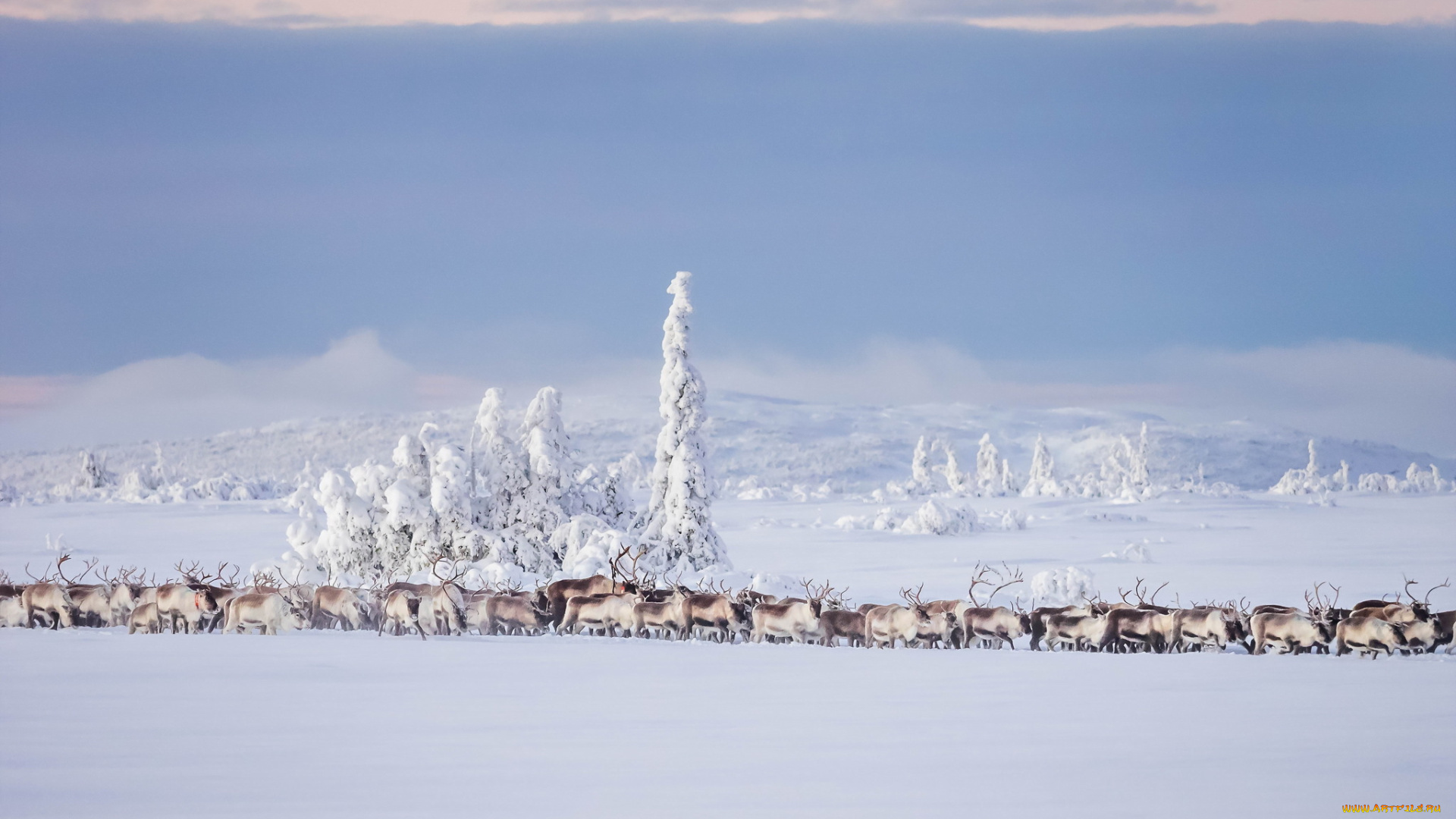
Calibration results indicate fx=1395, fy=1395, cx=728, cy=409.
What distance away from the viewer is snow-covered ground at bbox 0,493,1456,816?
10.5 m

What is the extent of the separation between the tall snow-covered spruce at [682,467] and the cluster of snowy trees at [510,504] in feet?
0.09

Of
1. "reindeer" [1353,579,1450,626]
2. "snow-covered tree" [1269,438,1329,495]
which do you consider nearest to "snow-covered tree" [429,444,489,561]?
"reindeer" [1353,579,1450,626]

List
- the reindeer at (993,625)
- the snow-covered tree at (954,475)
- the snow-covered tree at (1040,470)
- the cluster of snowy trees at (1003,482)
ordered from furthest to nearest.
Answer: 1. the snow-covered tree at (954,475)
2. the snow-covered tree at (1040,470)
3. the cluster of snowy trees at (1003,482)
4. the reindeer at (993,625)

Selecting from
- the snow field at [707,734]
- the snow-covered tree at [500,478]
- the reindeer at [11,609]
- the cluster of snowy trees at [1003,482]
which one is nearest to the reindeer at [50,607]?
the reindeer at [11,609]

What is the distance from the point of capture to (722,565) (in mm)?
33875

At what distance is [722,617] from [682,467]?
11.5 meters

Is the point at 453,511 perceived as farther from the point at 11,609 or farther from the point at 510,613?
the point at 11,609

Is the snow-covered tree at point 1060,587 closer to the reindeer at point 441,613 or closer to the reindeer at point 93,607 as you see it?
the reindeer at point 441,613

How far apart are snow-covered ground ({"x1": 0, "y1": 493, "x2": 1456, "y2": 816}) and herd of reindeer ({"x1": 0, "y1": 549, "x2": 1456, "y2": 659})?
0.89 meters

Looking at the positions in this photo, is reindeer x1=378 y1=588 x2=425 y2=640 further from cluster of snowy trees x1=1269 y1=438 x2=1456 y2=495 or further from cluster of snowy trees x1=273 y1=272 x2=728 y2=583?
cluster of snowy trees x1=1269 y1=438 x2=1456 y2=495

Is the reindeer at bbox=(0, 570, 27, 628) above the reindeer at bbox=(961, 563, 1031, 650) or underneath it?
underneath

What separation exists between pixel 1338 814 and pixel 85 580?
3528cm

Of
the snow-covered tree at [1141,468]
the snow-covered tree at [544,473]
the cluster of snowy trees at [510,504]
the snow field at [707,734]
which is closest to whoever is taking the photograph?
the snow field at [707,734]

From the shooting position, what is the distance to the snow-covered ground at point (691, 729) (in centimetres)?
1054
